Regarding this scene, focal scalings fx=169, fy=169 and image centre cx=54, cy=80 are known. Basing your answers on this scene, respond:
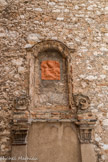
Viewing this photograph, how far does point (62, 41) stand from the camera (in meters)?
4.73

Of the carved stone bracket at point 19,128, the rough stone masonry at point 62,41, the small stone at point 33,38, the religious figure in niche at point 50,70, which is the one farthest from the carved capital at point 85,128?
the small stone at point 33,38

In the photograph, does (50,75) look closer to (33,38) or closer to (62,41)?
(62,41)

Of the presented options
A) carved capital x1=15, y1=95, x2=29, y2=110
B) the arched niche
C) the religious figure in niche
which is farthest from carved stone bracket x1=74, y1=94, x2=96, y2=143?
carved capital x1=15, y1=95, x2=29, y2=110

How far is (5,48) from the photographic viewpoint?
14.9 ft

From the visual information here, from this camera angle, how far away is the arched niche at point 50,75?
438cm

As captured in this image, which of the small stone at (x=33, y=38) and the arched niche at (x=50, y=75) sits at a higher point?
the small stone at (x=33, y=38)

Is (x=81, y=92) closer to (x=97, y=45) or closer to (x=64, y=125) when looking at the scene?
(x=64, y=125)

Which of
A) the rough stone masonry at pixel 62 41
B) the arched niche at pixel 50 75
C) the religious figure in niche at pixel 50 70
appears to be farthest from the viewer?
the religious figure in niche at pixel 50 70

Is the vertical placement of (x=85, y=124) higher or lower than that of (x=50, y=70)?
lower

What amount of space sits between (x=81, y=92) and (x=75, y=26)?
197 cm

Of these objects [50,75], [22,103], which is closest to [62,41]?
[50,75]

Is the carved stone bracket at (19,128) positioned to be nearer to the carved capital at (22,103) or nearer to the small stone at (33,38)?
the carved capital at (22,103)

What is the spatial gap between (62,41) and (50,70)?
0.89 meters

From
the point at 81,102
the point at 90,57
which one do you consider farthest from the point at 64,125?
the point at 90,57
